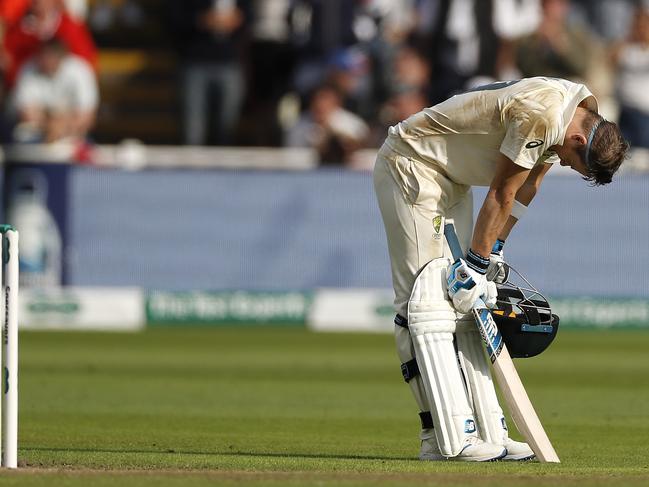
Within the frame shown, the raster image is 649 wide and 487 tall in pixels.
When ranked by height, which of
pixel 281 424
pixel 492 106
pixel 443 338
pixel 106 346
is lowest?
pixel 106 346

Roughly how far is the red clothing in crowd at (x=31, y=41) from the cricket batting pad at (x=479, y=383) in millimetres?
10238

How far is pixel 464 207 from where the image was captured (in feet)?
19.8

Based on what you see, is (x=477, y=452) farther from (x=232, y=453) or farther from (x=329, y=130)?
(x=329, y=130)

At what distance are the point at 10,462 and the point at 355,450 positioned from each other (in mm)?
1596

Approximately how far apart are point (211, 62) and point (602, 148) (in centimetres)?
1031

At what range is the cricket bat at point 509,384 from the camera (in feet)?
18.8

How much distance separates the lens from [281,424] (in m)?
7.36

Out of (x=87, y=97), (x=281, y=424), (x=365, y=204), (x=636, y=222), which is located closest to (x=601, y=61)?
(x=636, y=222)

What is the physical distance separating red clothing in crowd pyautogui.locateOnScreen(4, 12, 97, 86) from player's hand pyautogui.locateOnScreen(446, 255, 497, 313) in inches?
409

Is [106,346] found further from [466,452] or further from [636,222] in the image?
[466,452]

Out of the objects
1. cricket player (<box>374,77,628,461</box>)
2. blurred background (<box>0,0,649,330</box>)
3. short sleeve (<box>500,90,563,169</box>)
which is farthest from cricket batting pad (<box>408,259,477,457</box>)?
blurred background (<box>0,0,649,330</box>)

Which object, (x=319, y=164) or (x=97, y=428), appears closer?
(x=97, y=428)

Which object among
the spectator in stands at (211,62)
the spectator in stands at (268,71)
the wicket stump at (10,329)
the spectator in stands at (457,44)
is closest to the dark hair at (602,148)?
the wicket stump at (10,329)

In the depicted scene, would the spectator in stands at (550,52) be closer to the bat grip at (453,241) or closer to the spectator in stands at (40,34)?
the spectator in stands at (40,34)
